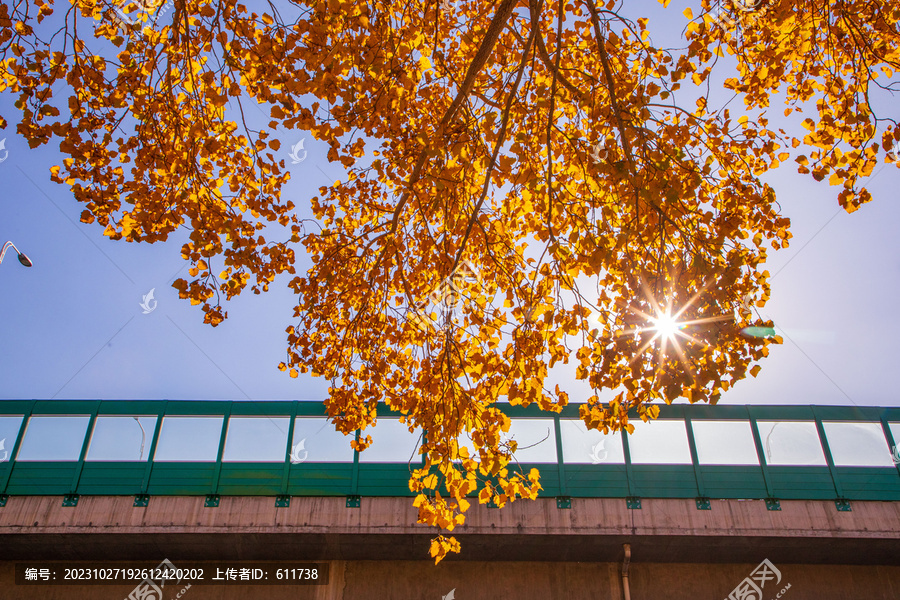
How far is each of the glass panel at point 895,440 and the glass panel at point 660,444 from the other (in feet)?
15.7

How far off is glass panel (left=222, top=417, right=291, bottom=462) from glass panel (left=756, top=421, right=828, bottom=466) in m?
11.8

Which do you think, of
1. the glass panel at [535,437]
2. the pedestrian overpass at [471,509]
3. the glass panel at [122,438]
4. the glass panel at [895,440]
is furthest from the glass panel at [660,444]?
the glass panel at [122,438]

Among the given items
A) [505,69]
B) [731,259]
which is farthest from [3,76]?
[731,259]

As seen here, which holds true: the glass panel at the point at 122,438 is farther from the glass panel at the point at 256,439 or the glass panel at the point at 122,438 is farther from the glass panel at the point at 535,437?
the glass panel at the point at 535,437

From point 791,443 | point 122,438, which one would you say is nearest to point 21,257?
point 122,438

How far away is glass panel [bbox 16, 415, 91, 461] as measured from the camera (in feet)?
42.2

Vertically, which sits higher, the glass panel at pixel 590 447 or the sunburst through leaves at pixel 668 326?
the glass panel at pixel 590 447

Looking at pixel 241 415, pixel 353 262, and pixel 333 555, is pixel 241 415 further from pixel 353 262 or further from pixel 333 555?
pixel 353 262

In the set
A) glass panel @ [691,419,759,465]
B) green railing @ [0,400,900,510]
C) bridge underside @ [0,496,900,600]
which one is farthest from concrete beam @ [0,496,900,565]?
glass panel @ [691,419,759,465]

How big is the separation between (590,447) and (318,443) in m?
6.61

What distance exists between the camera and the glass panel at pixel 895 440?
508 inches

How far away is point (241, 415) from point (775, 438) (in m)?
13.2

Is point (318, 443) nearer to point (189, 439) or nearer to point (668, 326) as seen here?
point (189, 439)

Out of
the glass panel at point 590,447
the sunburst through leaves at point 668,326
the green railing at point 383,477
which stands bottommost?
the sunburst through leaves at point 668,326
